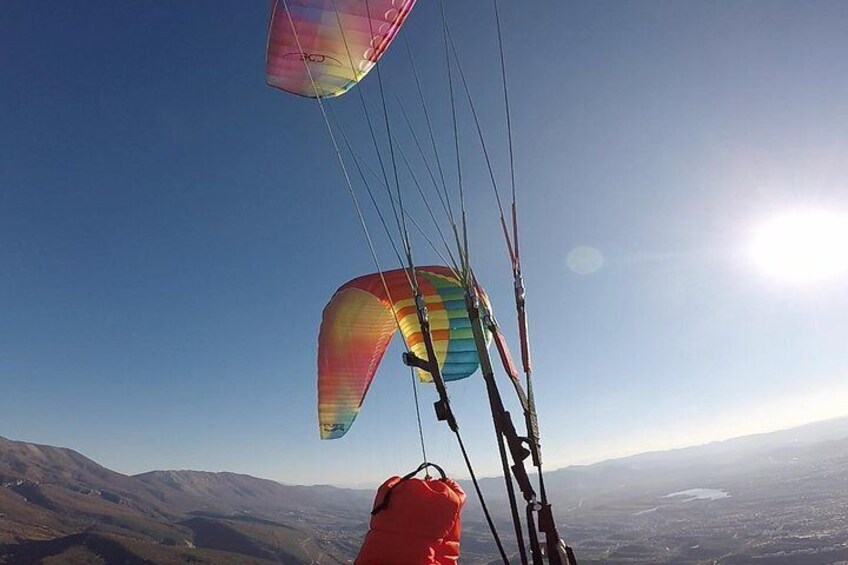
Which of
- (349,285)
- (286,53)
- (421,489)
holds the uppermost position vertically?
(286,53)

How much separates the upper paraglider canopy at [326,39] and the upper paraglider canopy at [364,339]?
13.0 ft

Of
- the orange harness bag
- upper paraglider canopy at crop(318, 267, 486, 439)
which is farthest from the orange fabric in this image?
upper paraglider canopy at crop(318, 267, 486, 439)

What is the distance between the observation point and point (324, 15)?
30.2 feet

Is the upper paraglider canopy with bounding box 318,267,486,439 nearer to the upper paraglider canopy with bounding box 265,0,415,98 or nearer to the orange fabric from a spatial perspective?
the upper paraglider canopy with bounding box 265,0,415,98

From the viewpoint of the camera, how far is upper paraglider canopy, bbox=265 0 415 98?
357 inches

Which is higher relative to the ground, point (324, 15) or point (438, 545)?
point (324, 15)

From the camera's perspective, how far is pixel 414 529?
3846 millimetres

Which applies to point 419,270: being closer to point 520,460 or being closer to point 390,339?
point 390,339

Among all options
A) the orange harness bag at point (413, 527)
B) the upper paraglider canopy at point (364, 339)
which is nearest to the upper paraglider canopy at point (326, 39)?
the upper paraglider canopy at point (364, 339)

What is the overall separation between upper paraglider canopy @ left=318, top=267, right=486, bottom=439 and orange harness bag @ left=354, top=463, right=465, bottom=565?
7.27m

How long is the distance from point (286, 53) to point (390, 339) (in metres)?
6.23

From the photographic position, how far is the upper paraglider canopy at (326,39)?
357 inches

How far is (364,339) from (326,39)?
5.91 metres

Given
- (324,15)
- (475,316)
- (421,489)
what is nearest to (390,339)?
(324,15)
